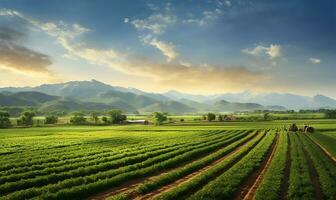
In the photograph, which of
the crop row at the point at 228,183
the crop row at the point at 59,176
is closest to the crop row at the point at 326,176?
the crop row at the point at 228,183

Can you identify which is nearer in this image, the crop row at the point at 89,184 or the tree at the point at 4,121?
the crop row at the point at 89,184

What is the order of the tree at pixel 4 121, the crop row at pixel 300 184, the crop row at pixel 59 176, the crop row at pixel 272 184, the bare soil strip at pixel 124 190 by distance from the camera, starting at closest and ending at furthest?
1. the crop row at pixel 272 184
2. the crop row at pixel 300 184
3. the bare soil strip at pixel 124 190
4. the crop row at pixel 59 176
5. the tree at pixel 4 121

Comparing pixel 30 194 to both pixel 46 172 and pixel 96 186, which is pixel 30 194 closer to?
pixel 96 186

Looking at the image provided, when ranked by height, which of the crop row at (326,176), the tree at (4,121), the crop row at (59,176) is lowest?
the crop row at (326,176)

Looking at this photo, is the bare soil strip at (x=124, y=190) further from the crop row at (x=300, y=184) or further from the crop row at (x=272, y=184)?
the crop row at (x=300, y=184)

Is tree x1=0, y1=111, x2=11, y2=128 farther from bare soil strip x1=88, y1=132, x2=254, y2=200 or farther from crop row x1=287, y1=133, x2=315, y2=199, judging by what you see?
crop row x1=287, y1=133, x2=315, y2=199

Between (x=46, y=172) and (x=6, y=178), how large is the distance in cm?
372

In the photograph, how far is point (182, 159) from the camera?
37500mm

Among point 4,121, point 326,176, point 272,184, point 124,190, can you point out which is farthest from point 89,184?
point 4,121

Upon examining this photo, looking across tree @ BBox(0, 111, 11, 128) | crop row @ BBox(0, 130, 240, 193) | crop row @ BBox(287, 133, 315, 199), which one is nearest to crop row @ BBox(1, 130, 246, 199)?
crop row @ BBox(0, 130, 240, 193)

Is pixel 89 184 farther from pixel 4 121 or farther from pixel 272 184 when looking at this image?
pixel 4 121

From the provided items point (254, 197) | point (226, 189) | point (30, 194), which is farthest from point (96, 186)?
point (254, 197)

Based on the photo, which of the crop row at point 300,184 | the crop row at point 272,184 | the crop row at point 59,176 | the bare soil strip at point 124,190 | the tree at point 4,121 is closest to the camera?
the crop row at point 272,184

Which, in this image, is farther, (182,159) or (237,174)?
(182,159)
